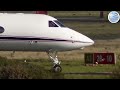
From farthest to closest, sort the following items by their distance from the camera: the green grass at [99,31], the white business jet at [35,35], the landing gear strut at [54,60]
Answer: the green grass at [99,31]
the landing gear strut at [54,60]
the white business jet at [35,35]

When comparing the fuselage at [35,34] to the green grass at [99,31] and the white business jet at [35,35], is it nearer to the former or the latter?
the white business jet at [35,35]

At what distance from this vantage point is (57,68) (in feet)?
69.6

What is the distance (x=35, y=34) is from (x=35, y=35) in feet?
0.25

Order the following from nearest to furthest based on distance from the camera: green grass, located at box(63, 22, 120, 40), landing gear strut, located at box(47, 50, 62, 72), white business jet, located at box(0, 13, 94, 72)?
white business jet, located at box(0, 13, 94, 72)
landing gear strut, located at box(47, 50, 62, 72)
green grass, located at box(63, 22, 120, 40)

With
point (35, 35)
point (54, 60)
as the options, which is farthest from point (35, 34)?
point (54, 60)

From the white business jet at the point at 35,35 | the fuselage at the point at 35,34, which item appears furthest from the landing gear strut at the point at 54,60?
the fuselage at the point at 35,34

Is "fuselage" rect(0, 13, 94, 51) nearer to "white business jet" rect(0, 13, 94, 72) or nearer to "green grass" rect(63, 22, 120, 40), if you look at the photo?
"white business jet" rect(0, 13, 94, 72)

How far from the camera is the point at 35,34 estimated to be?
70.8 feet

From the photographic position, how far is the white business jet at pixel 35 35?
21.3 m

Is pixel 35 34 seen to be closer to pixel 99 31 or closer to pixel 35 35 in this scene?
pixel 35 35

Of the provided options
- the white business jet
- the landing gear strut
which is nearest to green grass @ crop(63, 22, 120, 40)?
the landing gear strut

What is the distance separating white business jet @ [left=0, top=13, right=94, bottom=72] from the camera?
21.3m

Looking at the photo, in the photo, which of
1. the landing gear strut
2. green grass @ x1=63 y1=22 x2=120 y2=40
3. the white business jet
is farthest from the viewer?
green grass @ x1=63 y1=22 x2=120 y2=40
